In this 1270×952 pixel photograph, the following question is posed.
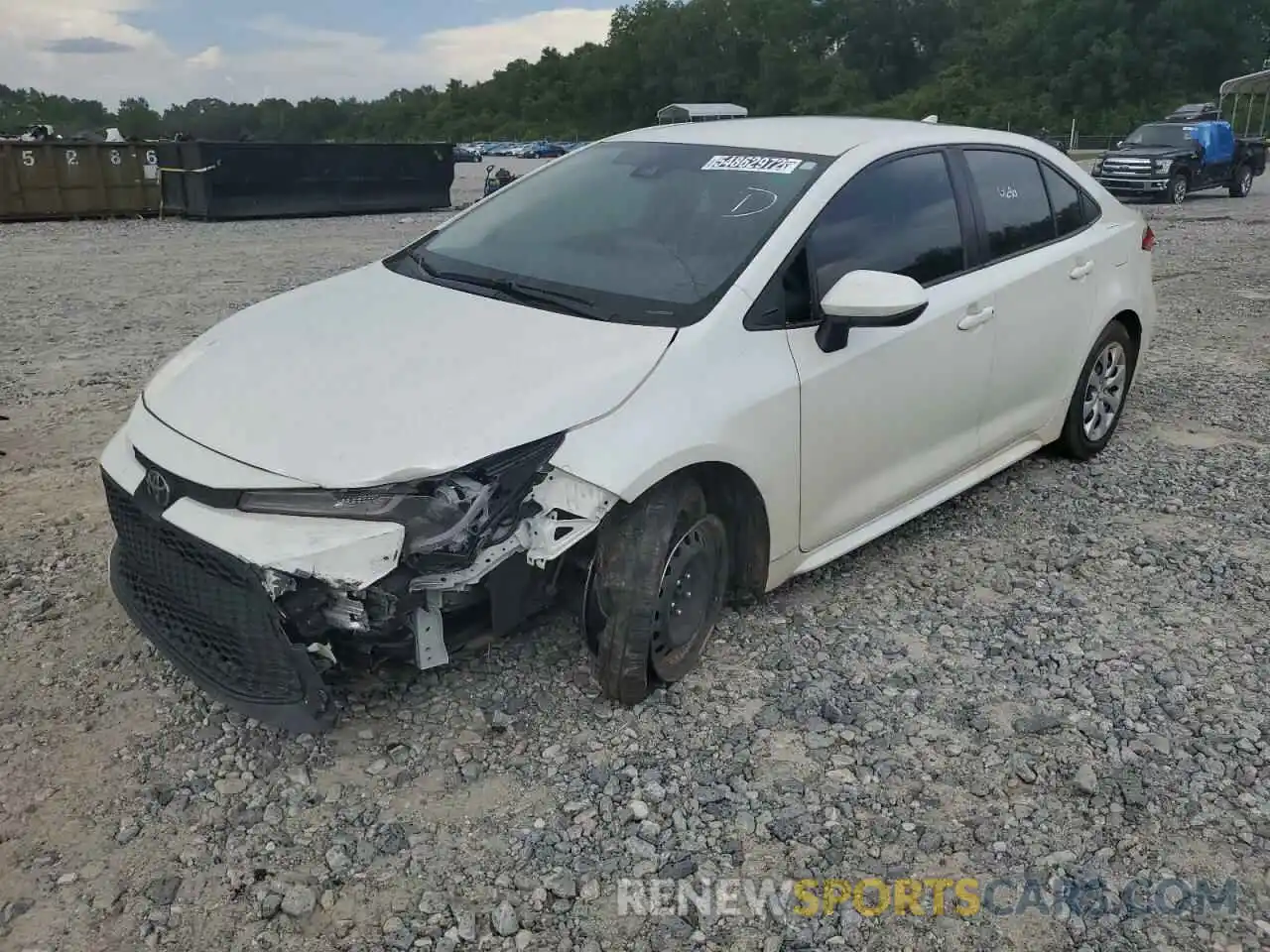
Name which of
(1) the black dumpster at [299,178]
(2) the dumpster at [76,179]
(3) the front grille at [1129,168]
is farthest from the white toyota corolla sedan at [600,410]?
(3) the front grille at [1129,168]

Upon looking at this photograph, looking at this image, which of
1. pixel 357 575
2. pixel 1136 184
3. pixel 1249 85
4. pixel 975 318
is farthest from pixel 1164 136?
pixel 1249 85

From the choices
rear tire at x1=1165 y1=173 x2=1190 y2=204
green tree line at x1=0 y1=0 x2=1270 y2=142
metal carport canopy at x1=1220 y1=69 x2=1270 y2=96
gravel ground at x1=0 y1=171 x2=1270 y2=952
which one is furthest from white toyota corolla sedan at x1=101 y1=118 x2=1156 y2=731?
green tree line at x1=0 y1=0 x2=1270 y2=142

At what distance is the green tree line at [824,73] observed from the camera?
70.0m

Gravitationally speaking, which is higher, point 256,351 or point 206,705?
point 256,351

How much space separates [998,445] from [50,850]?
149 inches

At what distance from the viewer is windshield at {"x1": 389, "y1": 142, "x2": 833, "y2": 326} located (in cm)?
344

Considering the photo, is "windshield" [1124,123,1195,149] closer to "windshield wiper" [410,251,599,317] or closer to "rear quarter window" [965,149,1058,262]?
"rear quarter window" [965,149,1058,262]

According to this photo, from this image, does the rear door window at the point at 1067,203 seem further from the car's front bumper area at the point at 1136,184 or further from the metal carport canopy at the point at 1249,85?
the metal carport canopy at the point at 1249,85

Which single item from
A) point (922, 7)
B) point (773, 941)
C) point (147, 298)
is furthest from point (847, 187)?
point (922, 7)

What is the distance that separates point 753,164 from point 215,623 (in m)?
2.40

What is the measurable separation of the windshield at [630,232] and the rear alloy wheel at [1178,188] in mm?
21065

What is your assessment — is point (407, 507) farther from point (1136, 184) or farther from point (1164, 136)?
point (1164, 136)

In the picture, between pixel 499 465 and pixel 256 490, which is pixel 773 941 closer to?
pixel 499 465

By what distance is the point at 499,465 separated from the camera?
2.83m
